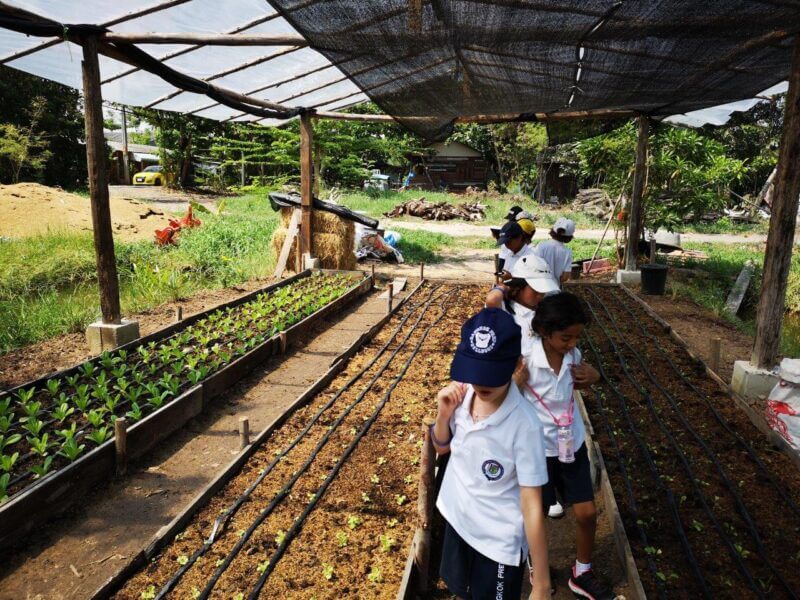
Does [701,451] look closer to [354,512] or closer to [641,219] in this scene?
[354,512]

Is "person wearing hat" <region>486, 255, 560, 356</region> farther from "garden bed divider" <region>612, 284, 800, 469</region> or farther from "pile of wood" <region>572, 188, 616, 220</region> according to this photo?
"pile of wood" <region>572, 188, 616, 220</region>

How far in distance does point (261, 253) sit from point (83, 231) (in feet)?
14.1

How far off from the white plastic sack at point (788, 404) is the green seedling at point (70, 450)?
15.7 feet

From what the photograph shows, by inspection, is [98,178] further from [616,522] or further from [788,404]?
[788,404]

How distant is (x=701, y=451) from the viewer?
3.92 m

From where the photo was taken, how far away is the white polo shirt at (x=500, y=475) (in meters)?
1.73

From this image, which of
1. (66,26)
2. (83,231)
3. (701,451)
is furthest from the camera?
(83,231)

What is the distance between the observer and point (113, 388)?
4.53 m

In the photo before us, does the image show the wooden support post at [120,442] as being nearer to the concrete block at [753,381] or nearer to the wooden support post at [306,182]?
the concrete block at [753,381]

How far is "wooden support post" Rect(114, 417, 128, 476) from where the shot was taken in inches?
141

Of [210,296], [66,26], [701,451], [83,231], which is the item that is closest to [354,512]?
[701,451]

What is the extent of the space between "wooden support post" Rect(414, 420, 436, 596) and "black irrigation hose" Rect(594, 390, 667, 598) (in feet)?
3.53

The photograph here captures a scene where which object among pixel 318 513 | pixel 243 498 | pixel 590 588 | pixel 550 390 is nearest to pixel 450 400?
pixel 550 390

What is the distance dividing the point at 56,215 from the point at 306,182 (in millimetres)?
6575
